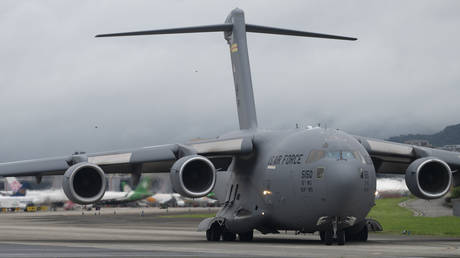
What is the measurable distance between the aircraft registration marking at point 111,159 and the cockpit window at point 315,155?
6392mm

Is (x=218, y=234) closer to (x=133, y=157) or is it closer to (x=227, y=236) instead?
(x=227, y=236)

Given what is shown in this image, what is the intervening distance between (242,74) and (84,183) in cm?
712

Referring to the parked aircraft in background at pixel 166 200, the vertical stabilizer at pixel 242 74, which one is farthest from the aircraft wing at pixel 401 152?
the parked aircraft in background at pixel 166 200

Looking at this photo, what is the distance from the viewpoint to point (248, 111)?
2627cm

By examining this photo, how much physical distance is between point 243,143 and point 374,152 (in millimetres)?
4203

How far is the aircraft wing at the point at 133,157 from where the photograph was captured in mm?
23766

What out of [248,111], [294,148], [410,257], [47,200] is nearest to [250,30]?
[248,111]

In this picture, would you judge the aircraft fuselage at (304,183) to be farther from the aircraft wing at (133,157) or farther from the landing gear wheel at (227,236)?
the aircraft wing at (133,157)

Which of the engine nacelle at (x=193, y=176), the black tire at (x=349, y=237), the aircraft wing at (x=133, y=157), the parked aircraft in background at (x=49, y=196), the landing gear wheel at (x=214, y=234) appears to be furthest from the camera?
the parked aircraft in background at (x=49, y=196)

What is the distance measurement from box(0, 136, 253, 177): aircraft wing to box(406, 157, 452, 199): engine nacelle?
5017 millimetres

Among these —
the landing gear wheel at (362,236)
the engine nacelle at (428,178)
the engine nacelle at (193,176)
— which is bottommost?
the landing gear wheel at (362,236)

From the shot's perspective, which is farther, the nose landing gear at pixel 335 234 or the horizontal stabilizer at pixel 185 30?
the horizontal stabilizer at pixel 185 30

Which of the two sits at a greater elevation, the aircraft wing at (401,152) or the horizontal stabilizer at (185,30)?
the horizontal stabilizer at (185,30)

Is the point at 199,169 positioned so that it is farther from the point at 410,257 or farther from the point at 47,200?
the point at 47,200
